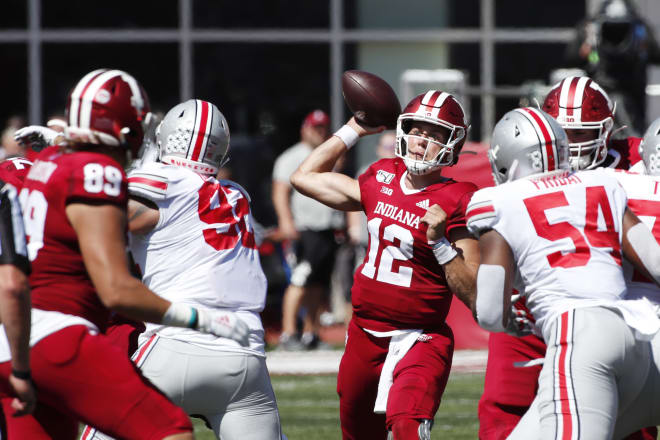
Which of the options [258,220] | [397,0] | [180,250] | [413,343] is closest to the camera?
[180,250]

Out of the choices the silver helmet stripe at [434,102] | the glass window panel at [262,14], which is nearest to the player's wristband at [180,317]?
the silver helmet stripe at [434,102]

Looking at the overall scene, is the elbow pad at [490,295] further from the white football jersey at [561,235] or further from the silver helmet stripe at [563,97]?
the silver helmet stripe at [563,97]

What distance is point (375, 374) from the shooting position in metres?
4.91

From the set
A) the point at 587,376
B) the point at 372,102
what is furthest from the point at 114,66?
the point at 587,376

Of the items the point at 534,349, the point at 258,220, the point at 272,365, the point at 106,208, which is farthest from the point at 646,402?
the point at 258,220

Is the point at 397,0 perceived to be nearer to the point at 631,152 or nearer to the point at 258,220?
the point at 258,220

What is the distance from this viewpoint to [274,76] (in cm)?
1340

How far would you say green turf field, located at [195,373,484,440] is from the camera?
6.71 m

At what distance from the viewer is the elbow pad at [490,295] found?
3977 millimetres

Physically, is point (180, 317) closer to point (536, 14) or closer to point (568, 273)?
point (568, 273)

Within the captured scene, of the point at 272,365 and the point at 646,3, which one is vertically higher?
the point at 646,3

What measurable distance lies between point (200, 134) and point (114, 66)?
29.5 feet

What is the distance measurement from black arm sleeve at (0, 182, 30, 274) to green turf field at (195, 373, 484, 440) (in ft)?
10.6

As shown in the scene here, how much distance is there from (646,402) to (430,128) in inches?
61.0
